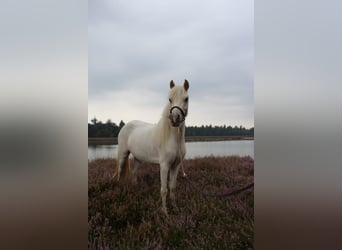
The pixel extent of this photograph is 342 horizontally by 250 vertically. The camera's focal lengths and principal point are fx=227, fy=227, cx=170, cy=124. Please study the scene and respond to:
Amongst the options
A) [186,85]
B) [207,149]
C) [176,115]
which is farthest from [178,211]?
[186,85]

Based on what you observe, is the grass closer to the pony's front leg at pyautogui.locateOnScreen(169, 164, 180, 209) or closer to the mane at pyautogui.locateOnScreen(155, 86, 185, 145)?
the pony's front leg at pyautogui.locateOnScreen(169, 164, 180, 209)

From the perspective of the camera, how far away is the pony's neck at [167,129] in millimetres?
1266

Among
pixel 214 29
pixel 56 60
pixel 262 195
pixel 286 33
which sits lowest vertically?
pixel 262 195

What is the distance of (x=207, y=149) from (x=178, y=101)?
341 millimetres

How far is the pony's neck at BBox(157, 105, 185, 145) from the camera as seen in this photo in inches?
49.8

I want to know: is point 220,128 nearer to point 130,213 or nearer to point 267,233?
point 267,233

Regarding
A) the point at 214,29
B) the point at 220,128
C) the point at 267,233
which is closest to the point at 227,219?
the point at 267,233

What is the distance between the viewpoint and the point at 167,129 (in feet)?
4.32

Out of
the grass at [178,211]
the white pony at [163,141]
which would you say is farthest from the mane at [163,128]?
the grass at [178,211]

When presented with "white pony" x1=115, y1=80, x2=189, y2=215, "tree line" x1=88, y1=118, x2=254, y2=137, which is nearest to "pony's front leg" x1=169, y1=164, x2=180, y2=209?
"white pony" x1=115, y1=80, x2=189, y2=215

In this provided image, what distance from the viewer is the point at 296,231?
0.80m

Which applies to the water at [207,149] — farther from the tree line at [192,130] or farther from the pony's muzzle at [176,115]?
the pony's muzzle at [176,115]

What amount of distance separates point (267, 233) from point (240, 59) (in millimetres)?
776

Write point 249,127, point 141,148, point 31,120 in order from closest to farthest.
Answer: point 31,120 < point 249,127 < point 141,148
